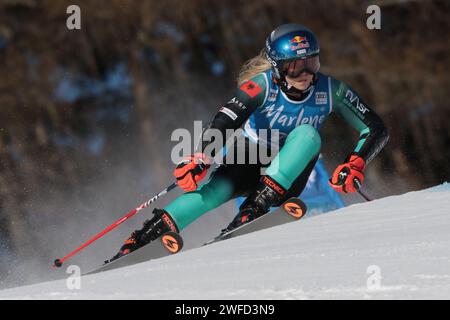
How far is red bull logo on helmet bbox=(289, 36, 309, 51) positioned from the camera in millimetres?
4638

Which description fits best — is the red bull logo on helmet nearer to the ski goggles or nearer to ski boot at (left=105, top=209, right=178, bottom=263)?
the ski goggles

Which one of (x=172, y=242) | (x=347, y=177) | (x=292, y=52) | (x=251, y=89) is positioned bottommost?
(x=172, y=242)

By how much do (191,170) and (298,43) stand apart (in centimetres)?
88

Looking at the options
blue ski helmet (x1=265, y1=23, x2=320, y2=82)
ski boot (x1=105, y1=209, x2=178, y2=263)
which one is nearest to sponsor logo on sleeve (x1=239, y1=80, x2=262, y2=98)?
blue ski helmet (x1=265, y1=23, x2=320, y2=82)

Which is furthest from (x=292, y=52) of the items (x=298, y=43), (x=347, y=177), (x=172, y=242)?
(x=172, y=242)

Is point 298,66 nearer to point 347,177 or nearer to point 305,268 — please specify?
point 347,177

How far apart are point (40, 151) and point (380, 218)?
26.7 ft

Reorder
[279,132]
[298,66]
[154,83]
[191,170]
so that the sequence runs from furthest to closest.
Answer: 1. [154,83]
2. [279,132]
3. [298,66]
4. [191,170]

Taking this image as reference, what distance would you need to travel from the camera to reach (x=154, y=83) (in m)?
12.3

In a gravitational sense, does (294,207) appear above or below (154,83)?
below

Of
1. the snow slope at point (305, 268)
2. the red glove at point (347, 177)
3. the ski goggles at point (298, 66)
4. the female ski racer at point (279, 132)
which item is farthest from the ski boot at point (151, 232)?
the ski goggles at point (298, 66)
